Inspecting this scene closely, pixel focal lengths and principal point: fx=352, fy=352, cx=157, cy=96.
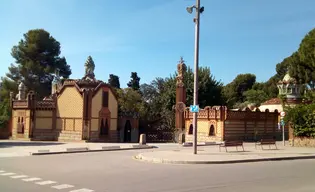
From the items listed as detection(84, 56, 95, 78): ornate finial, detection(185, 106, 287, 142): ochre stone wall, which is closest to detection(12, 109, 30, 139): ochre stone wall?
detection(84, 56, 95, 78): ornate finial

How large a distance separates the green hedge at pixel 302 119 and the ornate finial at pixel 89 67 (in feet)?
75.8

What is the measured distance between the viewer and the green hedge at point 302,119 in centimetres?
2891

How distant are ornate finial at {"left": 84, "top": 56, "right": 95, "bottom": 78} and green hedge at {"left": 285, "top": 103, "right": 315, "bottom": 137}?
909 inches

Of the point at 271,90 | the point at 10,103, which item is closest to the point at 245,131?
the point at 10,103

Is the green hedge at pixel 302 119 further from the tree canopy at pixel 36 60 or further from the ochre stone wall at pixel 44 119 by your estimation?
the tree canopy at pixel 36 60

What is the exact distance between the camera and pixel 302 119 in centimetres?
2962

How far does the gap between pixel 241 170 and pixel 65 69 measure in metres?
54.4

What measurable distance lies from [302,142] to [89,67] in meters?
25.5

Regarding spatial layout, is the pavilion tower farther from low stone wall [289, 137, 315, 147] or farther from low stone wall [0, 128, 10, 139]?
low stone wall [0, 128, 10, 139]

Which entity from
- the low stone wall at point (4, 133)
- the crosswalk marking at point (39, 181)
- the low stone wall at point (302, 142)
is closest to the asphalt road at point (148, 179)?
the crosswalk marking at point (39, 181)

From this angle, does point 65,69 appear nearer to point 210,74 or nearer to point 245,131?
point 210,74

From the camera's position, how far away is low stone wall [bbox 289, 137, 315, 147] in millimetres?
28881

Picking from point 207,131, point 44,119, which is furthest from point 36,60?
point 207,131

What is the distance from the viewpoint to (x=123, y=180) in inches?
468
